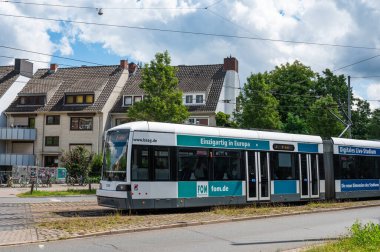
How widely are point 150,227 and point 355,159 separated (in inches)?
613

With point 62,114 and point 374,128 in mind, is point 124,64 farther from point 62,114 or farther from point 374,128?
point 374,128

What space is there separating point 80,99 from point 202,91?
1231cm

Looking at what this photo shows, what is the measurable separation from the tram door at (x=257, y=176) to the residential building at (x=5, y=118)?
3527 cm

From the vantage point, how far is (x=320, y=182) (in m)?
23.3

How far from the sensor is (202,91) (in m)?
51.0

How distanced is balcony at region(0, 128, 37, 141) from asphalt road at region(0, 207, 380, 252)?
3958cm

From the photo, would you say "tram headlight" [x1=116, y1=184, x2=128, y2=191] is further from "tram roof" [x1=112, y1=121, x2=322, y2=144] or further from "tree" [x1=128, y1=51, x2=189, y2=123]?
"tree" [x1=128, y1=51, x2=189, y2=123]

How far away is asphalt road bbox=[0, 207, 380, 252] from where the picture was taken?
1066 cm

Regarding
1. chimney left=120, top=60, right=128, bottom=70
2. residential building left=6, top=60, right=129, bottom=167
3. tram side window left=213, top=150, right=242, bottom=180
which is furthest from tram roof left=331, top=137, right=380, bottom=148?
chimney left=120, top=60, right=128, bottom=70

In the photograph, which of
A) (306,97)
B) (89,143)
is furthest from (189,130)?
(306,97)

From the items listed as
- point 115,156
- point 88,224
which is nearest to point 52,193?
point 115,156

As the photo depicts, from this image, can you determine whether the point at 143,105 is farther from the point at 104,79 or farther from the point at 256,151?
the point at 256,151

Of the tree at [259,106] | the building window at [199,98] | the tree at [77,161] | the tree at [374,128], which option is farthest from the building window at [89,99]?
the tree at [374,128]

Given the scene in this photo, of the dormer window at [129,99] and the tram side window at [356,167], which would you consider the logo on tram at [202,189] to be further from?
the dormer window at [129,99]
